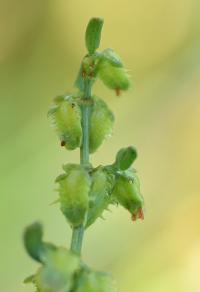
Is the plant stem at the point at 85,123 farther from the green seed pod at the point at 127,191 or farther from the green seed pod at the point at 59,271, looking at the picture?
the green seed pod at the point at 59,271

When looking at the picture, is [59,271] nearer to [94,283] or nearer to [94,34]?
[94,283]

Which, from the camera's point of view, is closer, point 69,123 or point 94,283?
point 94,283

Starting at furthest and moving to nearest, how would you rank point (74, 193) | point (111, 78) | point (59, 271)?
point (111, 78) < point (74, 193) < point (59, 271)

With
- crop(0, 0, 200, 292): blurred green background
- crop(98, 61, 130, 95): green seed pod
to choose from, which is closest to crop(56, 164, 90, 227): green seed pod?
crop(98, 61, 130, 95): green seed pod

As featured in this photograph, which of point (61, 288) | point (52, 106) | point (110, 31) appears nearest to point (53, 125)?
point (52, 106)

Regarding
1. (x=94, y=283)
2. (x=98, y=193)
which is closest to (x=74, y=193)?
(x=98, y=193)

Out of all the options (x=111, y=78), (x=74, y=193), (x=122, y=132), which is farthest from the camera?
(x=122, y=132)

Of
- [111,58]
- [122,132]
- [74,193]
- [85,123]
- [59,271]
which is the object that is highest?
[122,132]

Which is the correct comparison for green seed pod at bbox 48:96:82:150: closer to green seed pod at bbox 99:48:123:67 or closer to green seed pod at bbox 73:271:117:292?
green seed pod at bbox 99:48:123:67

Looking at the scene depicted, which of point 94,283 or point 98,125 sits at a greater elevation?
point 98,125
